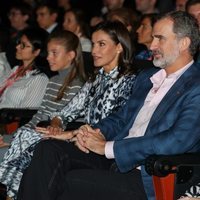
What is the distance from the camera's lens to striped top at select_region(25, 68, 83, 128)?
165 inches

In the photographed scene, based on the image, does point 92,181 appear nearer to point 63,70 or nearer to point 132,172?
point 132,172

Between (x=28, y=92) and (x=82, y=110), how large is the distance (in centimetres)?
70

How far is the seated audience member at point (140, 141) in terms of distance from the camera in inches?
119

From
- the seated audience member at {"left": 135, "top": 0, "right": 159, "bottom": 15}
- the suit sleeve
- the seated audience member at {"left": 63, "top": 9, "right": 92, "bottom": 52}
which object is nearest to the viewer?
the suit sleeve

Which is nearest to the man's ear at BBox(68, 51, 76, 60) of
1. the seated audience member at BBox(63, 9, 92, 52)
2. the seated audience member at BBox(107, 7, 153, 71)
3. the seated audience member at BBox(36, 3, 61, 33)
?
the seated audience member at BBox(107, 7, 153, 71)

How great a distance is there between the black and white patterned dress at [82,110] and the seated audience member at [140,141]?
1.04 feet

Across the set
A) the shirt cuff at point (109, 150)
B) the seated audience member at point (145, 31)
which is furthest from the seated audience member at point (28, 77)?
the shirt cuff at point (109, 150)

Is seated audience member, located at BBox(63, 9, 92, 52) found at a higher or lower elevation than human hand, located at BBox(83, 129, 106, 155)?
higher

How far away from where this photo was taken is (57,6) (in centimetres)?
791

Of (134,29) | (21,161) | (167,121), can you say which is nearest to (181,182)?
(167,121)

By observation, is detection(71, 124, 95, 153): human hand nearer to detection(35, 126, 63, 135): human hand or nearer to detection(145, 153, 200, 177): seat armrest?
detection(35, 126, 63, 135): human hand

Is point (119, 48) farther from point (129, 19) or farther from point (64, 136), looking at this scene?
point (129, 19)

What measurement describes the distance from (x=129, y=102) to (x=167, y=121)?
0.42 meters

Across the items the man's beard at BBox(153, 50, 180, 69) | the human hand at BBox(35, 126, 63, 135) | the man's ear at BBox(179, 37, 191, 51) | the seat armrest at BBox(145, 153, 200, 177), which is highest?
the man's ear at BBox(179, 37, 191, 51)
